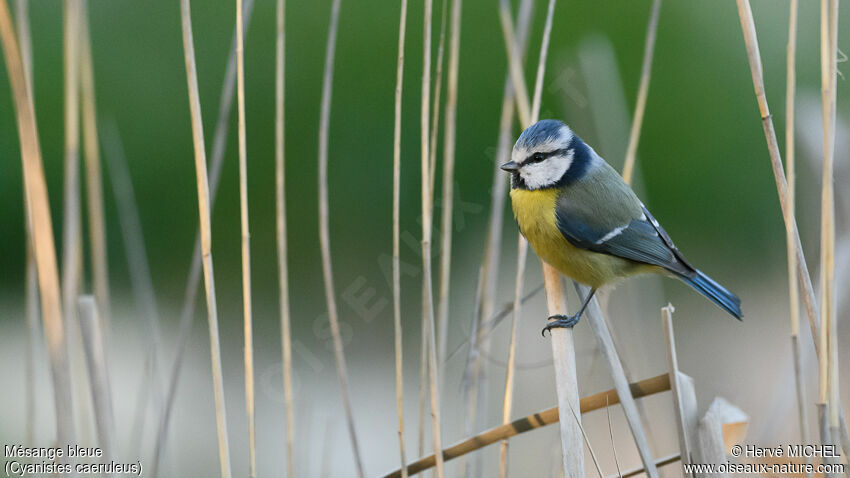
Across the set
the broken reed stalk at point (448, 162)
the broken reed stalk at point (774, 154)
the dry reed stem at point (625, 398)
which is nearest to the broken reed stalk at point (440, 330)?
the broken reed stalk at point (448, 162)

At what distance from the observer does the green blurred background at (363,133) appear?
2.46 metres

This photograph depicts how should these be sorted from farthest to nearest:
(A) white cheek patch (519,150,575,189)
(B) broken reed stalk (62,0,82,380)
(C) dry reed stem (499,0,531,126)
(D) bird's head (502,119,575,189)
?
(A) white cheek patch (519,150,575,189)
(D) bird's head (502,119,575,189)
(C) dry reed stem (499,0,531,126)
(B) broken reed stalk (62,0,82,380)

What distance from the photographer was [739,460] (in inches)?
34.7

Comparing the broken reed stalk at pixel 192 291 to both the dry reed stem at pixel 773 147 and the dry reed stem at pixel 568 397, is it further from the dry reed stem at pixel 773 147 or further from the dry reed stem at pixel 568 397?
the dry reed stem at pixel 773 147

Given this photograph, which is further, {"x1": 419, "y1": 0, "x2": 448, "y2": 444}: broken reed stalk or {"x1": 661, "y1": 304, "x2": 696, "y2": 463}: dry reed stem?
{"x1": 419, "y1": 0, "x2": 448, "y2": 444}: broken reed stalk

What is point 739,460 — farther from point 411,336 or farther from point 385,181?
point 385,181

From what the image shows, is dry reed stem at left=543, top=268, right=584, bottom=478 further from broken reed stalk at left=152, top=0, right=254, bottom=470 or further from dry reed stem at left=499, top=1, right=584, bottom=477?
broken reed stalk at left=152, top=0, right=254, bottom=470

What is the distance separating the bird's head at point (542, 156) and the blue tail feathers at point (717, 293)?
0.27m

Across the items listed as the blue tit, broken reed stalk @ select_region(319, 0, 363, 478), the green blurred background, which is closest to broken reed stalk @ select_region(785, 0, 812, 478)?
the blue tit

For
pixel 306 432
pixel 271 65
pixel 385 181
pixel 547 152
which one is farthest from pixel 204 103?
pixel 547 152

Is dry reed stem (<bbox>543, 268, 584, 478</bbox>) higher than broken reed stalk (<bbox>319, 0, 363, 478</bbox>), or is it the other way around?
broken reed stalk (<bbox>319, 0, 363, 478</bbox>)

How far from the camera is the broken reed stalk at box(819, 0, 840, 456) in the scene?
73cm

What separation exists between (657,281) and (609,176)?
0.62 metres

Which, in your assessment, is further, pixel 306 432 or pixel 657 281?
pixel 657 281
